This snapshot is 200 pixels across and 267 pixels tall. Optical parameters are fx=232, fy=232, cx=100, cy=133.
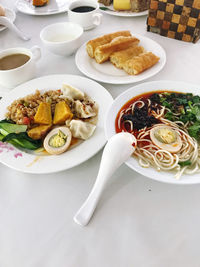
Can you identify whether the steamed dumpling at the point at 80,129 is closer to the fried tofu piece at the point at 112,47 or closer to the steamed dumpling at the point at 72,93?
the steamed dumpling at the point at 72,93

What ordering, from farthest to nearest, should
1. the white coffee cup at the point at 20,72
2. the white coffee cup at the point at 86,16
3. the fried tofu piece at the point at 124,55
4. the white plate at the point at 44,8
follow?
1. the white plate at the point at 44,8
2. the white coffee cup at the point at 86,16
3. the fried tofu piece at the point at 124,55
4. the white coffee cup at the point at 20,72

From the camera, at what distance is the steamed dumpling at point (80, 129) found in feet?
3.05

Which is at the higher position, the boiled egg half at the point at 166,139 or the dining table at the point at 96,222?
the boiled egg half at the point at 166,139

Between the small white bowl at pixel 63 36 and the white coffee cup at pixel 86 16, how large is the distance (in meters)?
0.15

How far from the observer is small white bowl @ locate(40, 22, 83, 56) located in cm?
135

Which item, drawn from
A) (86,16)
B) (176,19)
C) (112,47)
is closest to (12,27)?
(86,16)

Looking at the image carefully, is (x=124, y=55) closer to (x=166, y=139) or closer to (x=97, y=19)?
(x=97, y=19)

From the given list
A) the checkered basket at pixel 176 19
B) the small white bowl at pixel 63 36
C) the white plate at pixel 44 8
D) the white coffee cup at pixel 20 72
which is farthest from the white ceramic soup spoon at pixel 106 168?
the white plate at pixel 44 8

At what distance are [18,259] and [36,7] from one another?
183 centimetres

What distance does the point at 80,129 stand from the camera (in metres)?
0.93

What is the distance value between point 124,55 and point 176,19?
439mm

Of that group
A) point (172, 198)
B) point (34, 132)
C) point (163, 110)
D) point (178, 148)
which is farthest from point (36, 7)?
point (172, 198)

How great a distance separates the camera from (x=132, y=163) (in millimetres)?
747

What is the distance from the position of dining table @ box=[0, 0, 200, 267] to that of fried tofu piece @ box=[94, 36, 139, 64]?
2.04 feet
